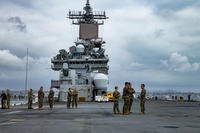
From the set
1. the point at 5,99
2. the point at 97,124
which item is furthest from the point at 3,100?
the point at 97,124

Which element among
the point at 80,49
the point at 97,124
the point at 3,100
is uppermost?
the point at 80,49

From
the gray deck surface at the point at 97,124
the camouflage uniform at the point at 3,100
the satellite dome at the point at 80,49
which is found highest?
the satellite dome at the point at 80,49

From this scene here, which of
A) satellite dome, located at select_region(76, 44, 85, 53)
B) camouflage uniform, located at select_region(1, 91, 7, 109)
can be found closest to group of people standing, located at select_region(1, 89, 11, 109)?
camouflage uniform, located at select_region(1, 91, 7, 109)

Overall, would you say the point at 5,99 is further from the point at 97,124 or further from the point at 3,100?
the point at 97,124

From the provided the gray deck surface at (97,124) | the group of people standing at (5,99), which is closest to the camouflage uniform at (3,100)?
the group of people standing at (5,99)

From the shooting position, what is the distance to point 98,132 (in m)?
11.7

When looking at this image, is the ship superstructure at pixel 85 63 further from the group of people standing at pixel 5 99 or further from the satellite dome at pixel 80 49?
the group of people standing at pixel 5 99

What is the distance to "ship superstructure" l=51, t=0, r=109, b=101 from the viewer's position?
6519 cm

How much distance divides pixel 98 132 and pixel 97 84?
55278mm

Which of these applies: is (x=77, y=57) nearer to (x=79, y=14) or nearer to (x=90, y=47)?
(x=90, y=47)

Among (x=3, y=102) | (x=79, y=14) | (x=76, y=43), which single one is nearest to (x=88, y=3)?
(x=79, y=14)

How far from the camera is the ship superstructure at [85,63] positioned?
65.2m

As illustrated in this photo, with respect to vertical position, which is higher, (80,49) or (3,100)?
(80,49)

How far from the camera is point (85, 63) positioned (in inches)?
2795
